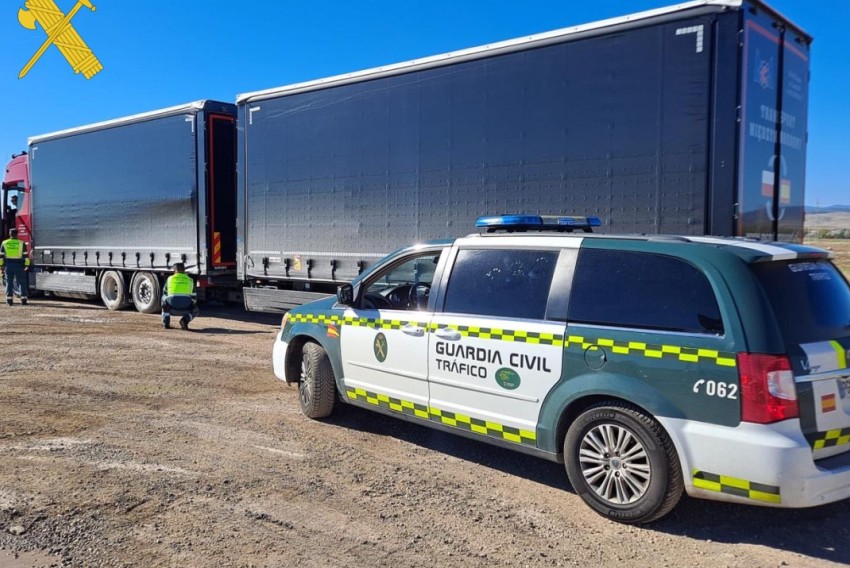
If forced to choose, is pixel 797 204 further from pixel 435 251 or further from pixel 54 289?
pixel 54 289

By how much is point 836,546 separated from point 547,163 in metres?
5.12

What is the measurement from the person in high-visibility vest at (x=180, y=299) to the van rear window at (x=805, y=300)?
10124 millimetres

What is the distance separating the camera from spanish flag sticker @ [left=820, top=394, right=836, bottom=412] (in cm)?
352

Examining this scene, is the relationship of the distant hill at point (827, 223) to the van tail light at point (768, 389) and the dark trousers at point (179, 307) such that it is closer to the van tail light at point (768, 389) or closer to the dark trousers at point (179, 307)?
the dark trousers at point (179, 307)

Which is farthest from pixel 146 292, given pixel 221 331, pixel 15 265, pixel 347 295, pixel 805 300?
pixel 805 300

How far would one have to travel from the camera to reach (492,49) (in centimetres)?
823

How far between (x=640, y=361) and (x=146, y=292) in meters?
12.6

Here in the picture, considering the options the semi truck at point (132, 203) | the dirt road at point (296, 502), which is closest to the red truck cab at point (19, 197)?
the semi truck at point (132, 203)

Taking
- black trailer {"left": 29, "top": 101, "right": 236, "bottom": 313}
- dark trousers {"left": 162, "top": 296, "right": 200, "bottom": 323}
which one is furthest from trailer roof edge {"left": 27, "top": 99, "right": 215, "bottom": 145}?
dark trousers {"left": 162, "top": 296, "right": 200, "bottom": 323}

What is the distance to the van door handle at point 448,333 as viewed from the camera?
4.74 m

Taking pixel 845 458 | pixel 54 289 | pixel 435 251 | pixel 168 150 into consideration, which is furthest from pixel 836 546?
pixel 54 289

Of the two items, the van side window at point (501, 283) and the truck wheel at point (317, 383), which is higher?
the van side window at point (501, 283)

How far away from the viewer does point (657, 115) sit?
6.98 metres

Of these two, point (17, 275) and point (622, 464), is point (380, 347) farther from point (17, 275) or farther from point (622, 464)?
point (17, 275)
